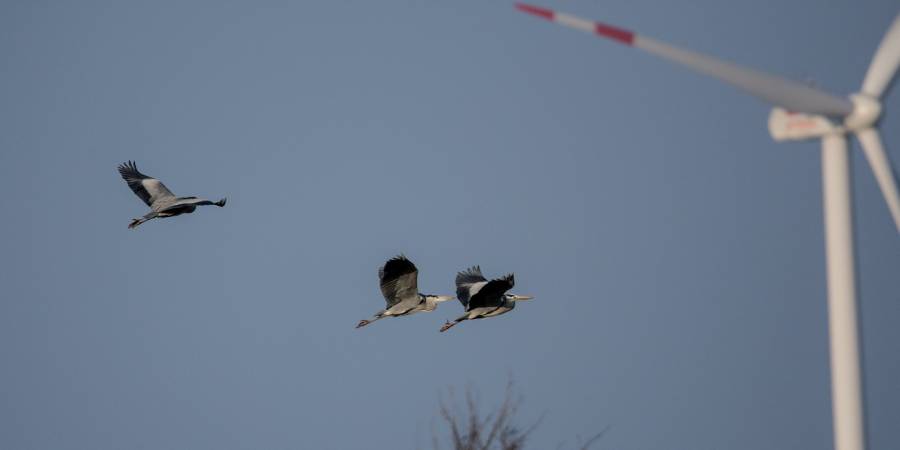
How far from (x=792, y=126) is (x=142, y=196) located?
1974cm

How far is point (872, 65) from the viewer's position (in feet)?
71.8

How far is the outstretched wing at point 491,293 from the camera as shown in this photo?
33.7m

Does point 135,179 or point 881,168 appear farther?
point 135,179

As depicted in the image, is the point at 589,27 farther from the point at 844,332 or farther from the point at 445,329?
the point at 445,329

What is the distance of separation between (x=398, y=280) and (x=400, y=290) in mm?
672

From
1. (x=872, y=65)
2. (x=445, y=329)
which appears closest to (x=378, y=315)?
(x=445, y=329)

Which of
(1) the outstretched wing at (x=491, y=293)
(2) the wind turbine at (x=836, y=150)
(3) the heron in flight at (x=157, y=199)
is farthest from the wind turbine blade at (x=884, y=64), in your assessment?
(3) the heron in flight at (x=157, y=199)

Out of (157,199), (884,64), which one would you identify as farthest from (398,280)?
(884,64)

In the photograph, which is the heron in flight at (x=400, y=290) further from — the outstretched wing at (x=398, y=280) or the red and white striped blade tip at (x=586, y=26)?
the red and white striped blade tip at (x=586, y=26)

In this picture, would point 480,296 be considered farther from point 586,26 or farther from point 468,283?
point 586,26

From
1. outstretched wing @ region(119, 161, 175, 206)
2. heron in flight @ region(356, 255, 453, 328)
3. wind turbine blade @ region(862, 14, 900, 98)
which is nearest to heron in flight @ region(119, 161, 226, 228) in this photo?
outstretched wing @ region(119, 161, 175, 206)

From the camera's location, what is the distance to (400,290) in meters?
34.8

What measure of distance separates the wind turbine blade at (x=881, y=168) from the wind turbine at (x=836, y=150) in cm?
1

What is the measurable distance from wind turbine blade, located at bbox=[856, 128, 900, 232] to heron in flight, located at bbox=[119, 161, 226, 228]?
1803cm
